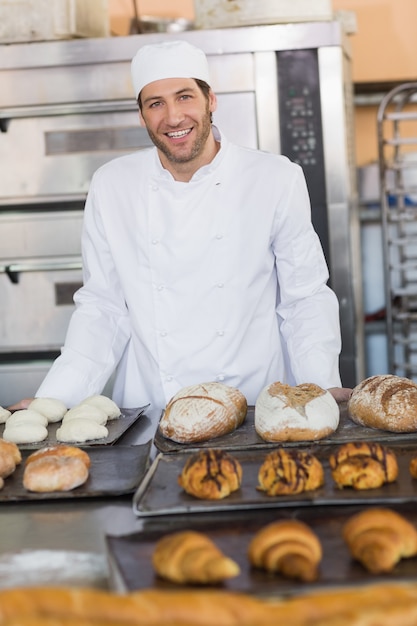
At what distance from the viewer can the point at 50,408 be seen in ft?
5.79

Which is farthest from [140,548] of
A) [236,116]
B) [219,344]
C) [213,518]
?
[236,116]

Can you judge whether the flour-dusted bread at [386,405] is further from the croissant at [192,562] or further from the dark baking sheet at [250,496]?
the croissant at [192,562]

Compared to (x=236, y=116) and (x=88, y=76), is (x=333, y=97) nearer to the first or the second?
(x=236, y=116)

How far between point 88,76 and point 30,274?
756mm

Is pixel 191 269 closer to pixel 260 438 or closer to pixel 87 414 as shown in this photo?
pixel 87 414

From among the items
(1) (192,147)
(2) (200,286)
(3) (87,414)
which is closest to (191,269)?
(2) (200,286)

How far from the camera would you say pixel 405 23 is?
3914 mm

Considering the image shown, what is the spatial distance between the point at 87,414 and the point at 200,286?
1.86 feet

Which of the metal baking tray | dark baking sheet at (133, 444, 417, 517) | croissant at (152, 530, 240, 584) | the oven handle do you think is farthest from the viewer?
the oven handle

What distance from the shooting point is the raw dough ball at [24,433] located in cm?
158

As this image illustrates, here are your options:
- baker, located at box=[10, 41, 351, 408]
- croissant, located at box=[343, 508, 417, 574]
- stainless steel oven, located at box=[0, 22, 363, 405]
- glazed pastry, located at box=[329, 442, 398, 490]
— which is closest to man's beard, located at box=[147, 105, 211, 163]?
baker, located at box=[10, 41, 351, 408]

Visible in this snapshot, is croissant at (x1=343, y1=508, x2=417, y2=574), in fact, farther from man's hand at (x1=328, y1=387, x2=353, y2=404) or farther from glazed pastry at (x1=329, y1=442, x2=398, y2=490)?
man's hand at (x1=328, y1=387, x2=353, y2=404)

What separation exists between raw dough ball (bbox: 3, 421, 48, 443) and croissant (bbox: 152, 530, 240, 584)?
0.71m

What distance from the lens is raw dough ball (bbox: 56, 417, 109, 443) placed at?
1576 mm
